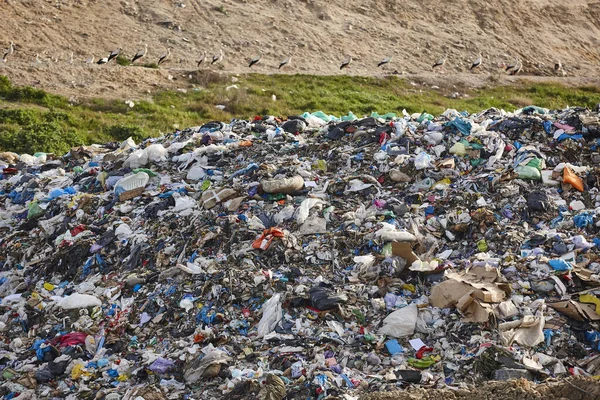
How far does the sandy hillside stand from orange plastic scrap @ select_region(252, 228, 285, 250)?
1021cm

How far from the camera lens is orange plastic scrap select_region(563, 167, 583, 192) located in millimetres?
7074

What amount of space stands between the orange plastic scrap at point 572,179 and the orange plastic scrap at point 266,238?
3.19m

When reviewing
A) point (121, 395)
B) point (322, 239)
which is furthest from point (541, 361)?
point (121, 395)

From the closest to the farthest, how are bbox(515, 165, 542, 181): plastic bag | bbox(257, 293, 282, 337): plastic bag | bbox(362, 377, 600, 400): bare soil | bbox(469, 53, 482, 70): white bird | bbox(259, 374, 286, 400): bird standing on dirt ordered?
bbox(362, 377, 600, 400): bare soil
bbox(259, 374, 286, 400): bird standing on dirt
bbox(257, 293, 282, 337): plastic bag
bbox(515, 165, 542, 181): plastic bag
bbox(469, 53, 482, 70): white bird

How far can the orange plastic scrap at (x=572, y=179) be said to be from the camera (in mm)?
7074

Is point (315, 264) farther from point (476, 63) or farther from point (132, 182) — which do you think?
point (476, 63)

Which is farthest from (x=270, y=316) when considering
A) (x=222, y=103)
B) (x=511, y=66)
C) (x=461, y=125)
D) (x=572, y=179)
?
(x=511, y=66)

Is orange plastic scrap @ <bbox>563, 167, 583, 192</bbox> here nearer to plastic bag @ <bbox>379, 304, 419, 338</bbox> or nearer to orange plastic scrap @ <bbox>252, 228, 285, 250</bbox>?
plastic bag @ <bbox>379, 304, 419, 338</bbox>

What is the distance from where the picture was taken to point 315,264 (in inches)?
249

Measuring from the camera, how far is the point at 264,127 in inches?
387

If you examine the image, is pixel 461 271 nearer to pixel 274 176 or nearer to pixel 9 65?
pixel 274 176

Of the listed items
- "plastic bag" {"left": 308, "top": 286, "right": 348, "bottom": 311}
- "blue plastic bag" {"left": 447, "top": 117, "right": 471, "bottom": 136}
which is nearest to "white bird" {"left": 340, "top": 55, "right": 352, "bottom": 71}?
"blue plastic bag" {"left": 447, "top": 117, "right": 471, "bottom": 136}

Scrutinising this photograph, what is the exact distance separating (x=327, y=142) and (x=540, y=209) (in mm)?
3084

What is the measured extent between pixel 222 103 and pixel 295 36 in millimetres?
6556
